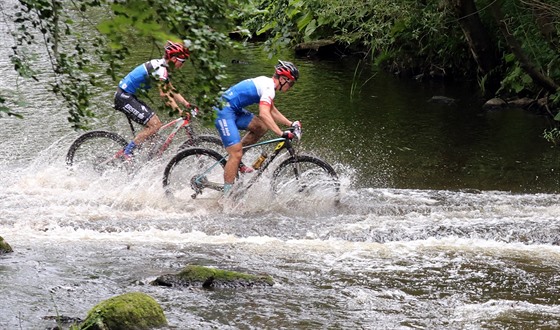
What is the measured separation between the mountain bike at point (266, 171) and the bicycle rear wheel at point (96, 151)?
1214mm

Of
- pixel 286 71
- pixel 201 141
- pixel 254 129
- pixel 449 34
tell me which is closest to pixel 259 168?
pixel 254 129

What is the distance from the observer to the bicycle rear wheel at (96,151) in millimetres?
13133

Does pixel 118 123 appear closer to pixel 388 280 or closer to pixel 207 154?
pixel 207 154

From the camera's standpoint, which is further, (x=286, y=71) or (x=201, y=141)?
(x=201, y=141)

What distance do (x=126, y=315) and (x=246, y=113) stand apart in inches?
214

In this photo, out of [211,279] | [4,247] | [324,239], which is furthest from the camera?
[324,239]

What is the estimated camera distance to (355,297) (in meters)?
8.71

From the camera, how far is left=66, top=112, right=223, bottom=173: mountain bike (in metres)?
12.8

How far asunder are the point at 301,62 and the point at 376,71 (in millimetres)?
3113

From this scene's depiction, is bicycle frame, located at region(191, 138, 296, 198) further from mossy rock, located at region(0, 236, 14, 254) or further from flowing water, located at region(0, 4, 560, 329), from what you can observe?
mossy rock, located at region(0, 236, 14, 254)

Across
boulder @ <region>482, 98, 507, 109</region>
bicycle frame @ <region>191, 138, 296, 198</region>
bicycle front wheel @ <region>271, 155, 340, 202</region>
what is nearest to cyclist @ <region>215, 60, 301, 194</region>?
bicycle frame @ <region>191, 138, 296, 198</region>

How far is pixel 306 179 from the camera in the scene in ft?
39.4

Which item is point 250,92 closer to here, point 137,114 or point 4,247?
point 137,114

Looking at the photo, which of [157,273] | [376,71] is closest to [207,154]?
[157,273]
